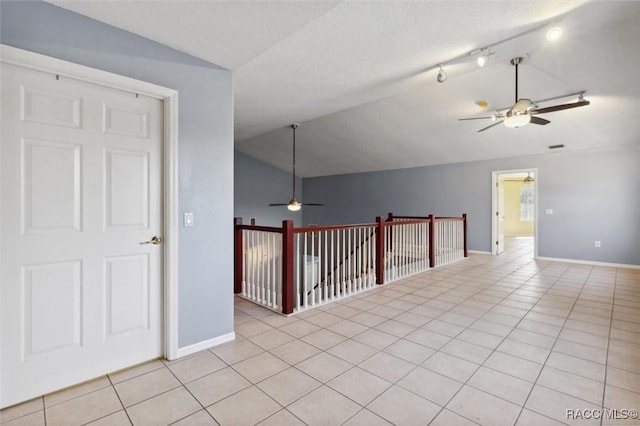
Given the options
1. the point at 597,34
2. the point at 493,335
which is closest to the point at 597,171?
the point at 597,34

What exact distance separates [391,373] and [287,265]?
63.7 inches

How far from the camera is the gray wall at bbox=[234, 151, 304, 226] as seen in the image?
33.3 ft

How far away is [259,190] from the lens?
10672mm

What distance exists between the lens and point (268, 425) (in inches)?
65.4

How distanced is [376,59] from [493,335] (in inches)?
112

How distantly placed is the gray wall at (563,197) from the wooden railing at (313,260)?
221 cm

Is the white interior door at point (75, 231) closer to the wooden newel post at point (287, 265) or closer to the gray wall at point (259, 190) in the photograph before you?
the wooden newel post at point (287, 265)

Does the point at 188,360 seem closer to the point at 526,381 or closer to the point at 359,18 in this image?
the point at 526,381

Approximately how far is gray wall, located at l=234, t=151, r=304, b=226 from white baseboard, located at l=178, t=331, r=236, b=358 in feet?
24.8

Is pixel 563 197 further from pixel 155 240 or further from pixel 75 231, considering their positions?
pixel 75 231

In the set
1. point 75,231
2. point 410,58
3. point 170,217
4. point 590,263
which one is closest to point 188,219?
point 170,217

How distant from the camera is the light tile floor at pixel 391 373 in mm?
1751

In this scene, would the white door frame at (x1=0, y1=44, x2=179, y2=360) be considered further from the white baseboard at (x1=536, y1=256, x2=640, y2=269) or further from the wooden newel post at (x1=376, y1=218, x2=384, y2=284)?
the white baseboard at (x1=536, y1=256, x2=640, y2=269)

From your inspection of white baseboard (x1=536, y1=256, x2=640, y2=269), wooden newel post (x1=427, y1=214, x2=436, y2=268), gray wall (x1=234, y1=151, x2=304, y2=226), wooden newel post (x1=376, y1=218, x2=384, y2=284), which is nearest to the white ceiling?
wooden newel post (x1=376, y1=218, x2=384, y2=284)
